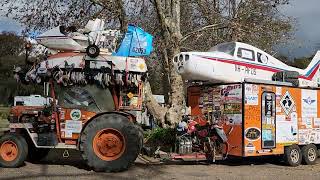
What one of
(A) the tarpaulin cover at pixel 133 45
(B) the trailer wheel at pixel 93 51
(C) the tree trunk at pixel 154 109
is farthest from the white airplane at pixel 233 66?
(C) the tree trunk at pixel 154 109

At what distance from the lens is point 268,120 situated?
46.2ft

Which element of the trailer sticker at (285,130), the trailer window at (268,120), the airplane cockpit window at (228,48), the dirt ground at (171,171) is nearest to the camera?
the dirt ground at (171,171)

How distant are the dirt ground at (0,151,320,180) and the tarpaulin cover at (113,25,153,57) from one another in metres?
3.00

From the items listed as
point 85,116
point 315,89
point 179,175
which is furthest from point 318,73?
point 85,116

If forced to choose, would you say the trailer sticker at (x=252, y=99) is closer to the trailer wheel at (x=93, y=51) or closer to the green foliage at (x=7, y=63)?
the trailer wheel at (x=93, y=51)

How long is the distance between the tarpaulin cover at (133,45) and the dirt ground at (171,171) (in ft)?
9.86

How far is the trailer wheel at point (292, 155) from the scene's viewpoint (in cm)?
1453

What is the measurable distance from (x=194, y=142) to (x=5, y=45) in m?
65.8

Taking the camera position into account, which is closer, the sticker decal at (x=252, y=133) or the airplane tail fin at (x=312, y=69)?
the sticker decal at (x=252, y=133)

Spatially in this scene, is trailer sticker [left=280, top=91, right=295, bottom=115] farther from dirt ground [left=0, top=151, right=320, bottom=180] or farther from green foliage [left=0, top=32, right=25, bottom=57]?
green foliage [left=0, top=32, right=25, bottom=57]

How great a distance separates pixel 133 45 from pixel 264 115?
410 centimetres

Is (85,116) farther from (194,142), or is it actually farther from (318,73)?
(318,73)

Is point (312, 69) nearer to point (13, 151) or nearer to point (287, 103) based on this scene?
point (287, 103)

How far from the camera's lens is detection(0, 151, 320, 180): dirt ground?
11.8 meters
